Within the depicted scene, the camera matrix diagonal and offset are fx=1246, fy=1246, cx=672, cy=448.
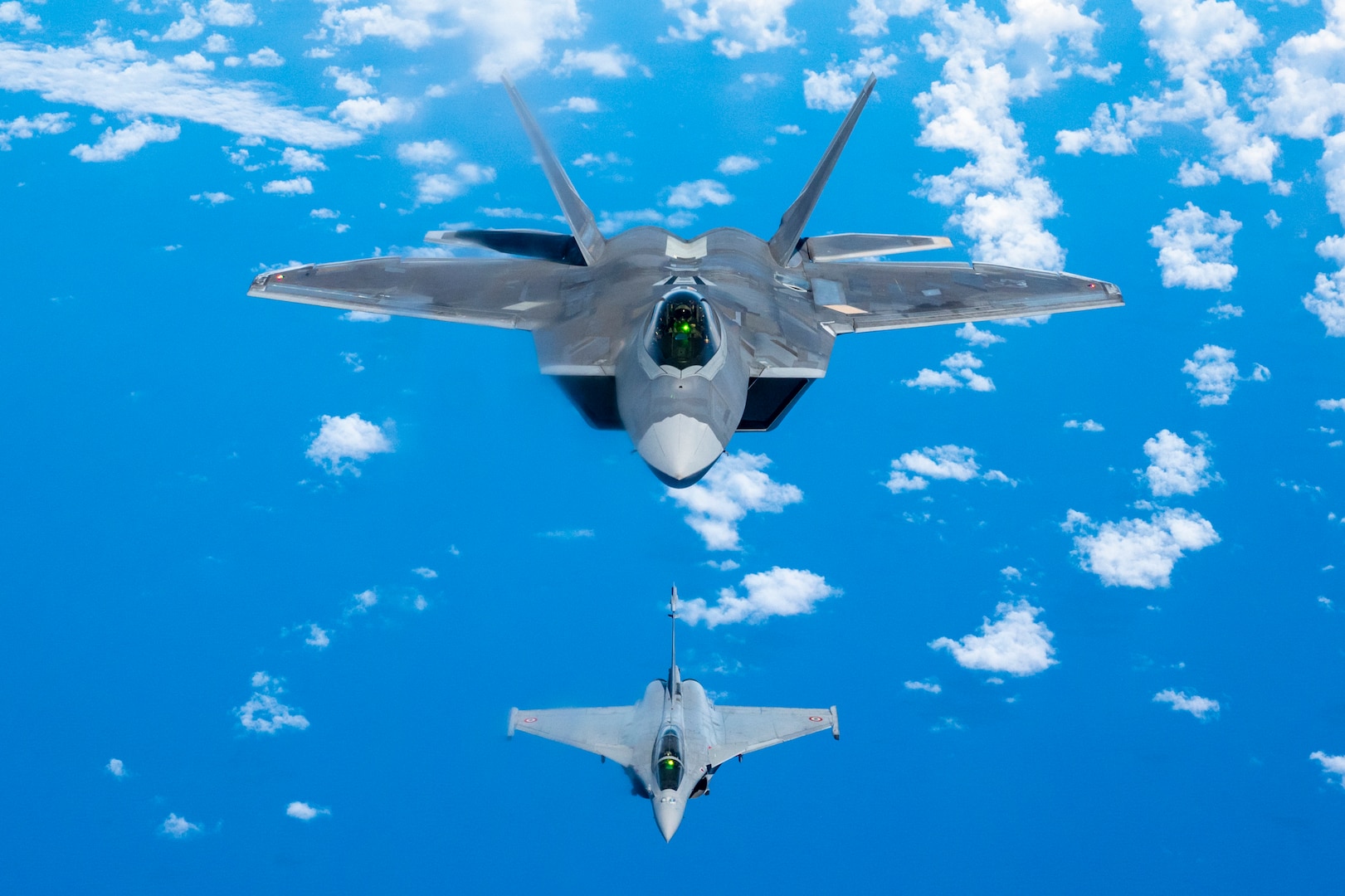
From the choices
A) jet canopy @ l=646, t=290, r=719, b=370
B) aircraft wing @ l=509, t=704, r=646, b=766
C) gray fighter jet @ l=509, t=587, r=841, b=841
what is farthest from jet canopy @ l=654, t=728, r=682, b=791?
jet canopy @ l=646, t=290, r=719, b=370

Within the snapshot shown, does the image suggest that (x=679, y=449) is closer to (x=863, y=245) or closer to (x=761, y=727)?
(x=761, y=727)

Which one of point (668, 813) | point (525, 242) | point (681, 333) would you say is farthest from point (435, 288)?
point (668, 813)

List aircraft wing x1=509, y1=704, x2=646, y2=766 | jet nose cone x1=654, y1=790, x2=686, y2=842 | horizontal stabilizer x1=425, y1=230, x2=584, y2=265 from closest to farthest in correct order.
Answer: jet nose cone x1=654, y1=790, x2=686, y2=842
aircraft wing x1=509, y1=704, x2=646, y2=766
horizontal stabilizer x1=425, y1=230, x2=584, y2=265

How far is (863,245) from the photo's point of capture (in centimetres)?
2342

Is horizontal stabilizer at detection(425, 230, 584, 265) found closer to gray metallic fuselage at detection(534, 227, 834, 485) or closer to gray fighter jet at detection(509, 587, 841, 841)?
gray metallic fuselage at detection(534, 227, 834, 485)

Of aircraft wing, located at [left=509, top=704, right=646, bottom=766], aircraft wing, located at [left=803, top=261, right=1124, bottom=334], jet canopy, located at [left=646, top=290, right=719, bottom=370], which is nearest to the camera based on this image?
jet canopy, located at [left=646, top=290, right=719, bottom=370]

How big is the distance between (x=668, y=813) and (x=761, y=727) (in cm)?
236

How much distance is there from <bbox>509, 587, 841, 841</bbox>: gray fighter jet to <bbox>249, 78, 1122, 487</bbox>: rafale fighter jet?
513cm

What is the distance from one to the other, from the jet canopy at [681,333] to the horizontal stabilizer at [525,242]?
5.12m

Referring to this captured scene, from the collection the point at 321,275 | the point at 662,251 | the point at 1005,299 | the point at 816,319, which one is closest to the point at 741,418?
the point at 816,319

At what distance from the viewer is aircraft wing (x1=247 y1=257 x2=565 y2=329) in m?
21.5

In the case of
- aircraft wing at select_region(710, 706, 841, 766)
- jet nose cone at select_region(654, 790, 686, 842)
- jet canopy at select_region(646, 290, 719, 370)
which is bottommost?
jet nose cone at select_region(654, 790, 686, 842)

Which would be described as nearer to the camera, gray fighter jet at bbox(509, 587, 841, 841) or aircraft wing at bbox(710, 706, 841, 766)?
gray fighter jet at bbox(509, 587, 841, 841)

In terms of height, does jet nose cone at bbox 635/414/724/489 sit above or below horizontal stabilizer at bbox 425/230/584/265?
below
